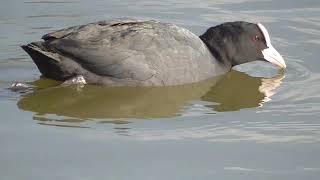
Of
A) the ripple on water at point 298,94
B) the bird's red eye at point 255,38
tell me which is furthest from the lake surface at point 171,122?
the bird's red eye at point 255,38

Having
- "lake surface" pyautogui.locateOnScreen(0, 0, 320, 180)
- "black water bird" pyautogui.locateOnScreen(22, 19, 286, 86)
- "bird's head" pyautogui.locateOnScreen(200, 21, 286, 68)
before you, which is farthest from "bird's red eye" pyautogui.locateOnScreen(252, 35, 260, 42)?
"black water bird" pyautogui.locateOnScreen(22, 19, 286, 86)

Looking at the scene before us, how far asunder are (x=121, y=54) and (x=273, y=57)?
1759 mm

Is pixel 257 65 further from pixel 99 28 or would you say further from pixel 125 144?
pixel 125 144

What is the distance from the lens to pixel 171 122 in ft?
19.0

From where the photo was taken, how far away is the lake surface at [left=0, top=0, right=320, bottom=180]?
Answer: 16.1 feet

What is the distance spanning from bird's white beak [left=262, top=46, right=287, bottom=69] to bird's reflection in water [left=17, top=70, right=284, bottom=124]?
20 cm

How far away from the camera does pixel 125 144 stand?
5262 mm

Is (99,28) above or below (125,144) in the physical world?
above

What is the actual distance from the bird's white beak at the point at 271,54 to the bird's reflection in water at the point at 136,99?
209 millimetres

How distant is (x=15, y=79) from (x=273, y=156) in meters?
2.96

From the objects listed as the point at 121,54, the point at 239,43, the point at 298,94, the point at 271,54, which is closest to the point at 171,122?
the point at 121,54

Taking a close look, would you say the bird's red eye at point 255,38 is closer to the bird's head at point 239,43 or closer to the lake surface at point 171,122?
the bird's head at point 239,43

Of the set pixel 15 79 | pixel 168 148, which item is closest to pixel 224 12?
pixel 15 79

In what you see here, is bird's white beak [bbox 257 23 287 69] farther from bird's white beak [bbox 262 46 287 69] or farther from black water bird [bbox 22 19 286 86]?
black water bird [bbox 22 19 286 86]
